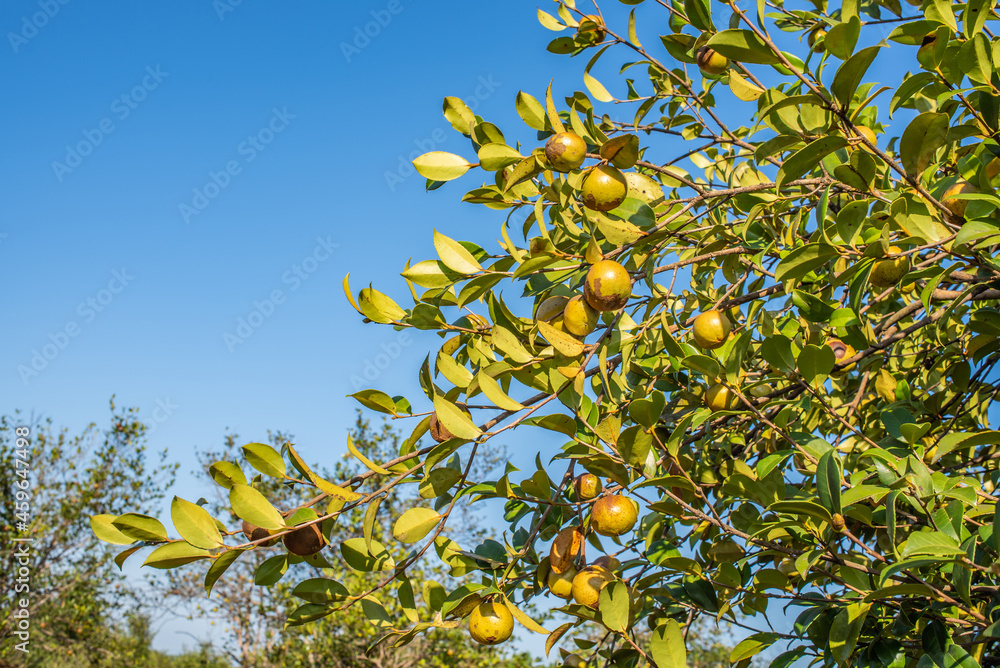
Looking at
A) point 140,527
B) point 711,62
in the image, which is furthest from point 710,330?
point 140,527

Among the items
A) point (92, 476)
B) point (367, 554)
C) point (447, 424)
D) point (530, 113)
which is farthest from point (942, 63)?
point (92, 476)

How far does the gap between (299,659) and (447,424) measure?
9413mm

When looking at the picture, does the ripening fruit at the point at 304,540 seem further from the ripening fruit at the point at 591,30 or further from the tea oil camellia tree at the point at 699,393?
the ripening fruit at the point at 591,30

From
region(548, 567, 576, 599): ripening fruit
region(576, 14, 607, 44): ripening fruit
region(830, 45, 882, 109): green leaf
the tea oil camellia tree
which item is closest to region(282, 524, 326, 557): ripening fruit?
the tea oil camellia tree

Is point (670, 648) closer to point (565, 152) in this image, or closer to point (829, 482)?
point (829, 482)

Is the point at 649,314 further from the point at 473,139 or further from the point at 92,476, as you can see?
the point at 92,476

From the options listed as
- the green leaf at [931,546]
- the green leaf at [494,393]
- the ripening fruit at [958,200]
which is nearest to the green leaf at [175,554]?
the green leaf at [494,393]

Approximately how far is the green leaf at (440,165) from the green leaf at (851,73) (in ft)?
2.36

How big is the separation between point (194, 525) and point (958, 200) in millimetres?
1671

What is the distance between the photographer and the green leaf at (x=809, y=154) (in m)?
1.17

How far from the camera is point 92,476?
9.94 metres

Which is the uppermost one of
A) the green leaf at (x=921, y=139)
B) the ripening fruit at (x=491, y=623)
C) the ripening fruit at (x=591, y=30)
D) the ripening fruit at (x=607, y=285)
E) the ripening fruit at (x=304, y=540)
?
the ripening fruit at (x=591, y=30)

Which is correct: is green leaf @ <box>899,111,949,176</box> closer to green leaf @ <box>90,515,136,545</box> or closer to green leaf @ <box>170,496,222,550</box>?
green leaf @ <box>170,496,222,550</box>

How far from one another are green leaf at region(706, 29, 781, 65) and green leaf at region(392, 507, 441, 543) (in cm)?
103
